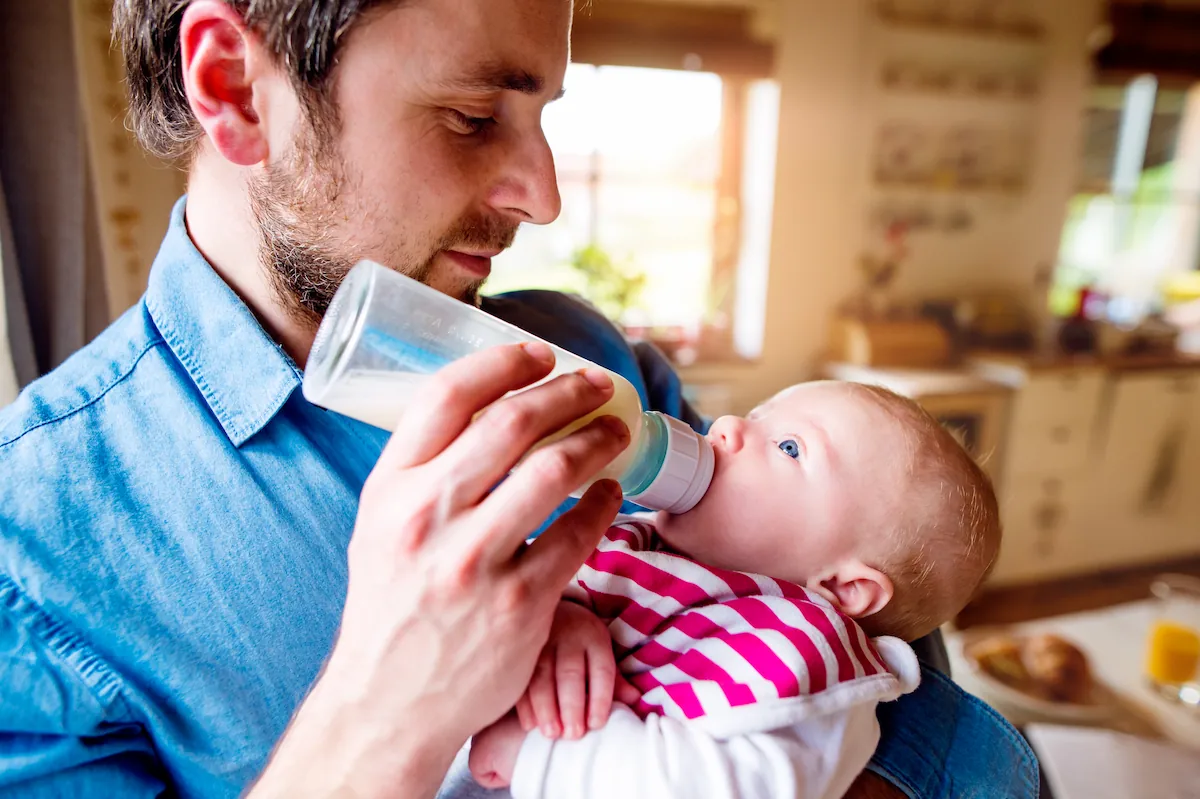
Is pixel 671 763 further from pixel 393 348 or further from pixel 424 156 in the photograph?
pixel 424 156

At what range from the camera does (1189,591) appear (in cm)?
206

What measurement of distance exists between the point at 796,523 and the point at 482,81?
24.5 inches

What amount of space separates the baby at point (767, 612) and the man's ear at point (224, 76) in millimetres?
655

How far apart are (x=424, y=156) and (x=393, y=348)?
317mm

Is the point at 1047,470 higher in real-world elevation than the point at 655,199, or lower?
lower

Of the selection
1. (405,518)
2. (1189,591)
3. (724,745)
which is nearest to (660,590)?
(724,745)

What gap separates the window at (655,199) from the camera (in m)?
3.80

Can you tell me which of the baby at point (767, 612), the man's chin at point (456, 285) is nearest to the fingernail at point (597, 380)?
the baby at point (767, 612)

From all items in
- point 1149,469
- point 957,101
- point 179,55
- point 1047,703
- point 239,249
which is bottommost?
point 1149,469

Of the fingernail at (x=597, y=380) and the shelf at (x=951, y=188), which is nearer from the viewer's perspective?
the fingernail at (x=597, y=380)

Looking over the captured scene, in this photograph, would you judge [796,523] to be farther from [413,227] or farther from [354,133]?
[354,133]

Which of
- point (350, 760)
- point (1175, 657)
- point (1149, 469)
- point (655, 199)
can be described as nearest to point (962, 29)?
point (655, 199)

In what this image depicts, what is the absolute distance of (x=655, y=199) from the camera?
4.01 metres

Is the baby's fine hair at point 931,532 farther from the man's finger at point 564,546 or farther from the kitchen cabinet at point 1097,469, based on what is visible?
the kitchen cabinet at point 1097,469
